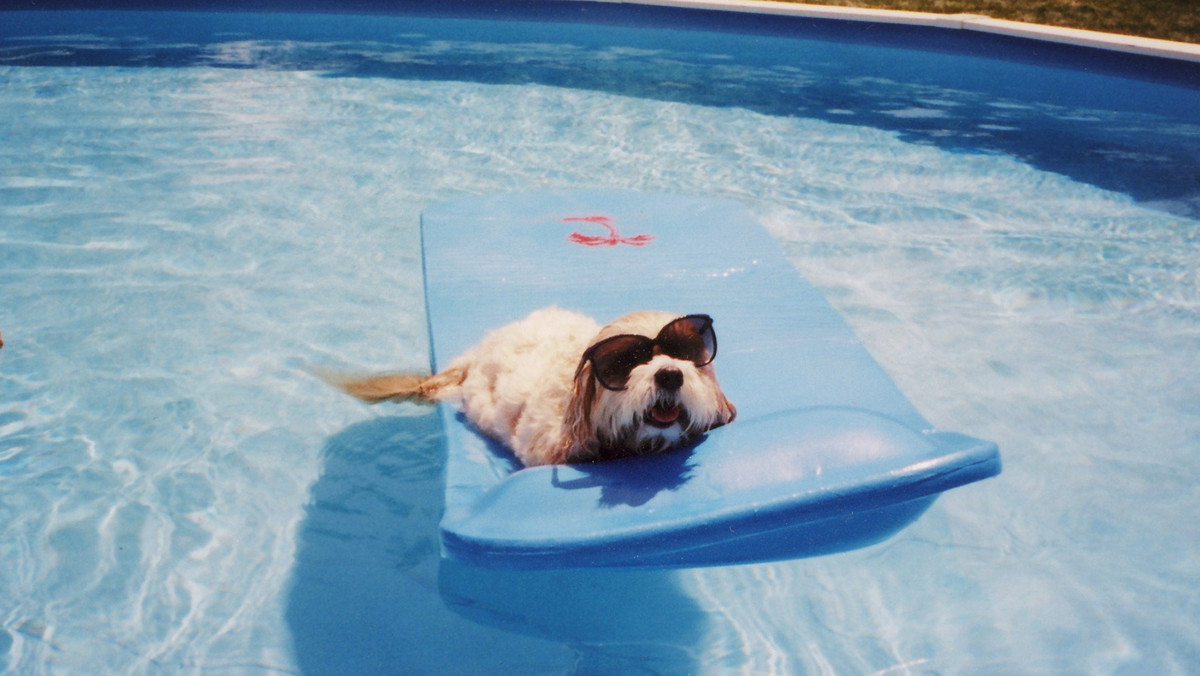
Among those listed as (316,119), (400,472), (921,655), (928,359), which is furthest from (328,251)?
(921,655)

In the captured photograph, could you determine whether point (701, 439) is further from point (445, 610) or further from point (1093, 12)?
point (1093, 12)

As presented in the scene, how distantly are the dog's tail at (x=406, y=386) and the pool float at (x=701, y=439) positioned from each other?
0.40ft

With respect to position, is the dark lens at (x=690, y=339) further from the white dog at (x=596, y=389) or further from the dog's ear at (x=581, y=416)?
the dog's ear at (x=581, y=416)

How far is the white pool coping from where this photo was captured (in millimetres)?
8828

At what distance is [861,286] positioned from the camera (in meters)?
5.55

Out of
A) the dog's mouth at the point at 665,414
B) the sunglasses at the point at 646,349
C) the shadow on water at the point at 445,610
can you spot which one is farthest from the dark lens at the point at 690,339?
the shadow on water at the point at 445,610

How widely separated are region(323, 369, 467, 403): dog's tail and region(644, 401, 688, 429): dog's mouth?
43.2 inches

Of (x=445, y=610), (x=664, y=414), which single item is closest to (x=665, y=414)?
(x=664, y=414)

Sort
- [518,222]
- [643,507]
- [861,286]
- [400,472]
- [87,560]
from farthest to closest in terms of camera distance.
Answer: [861,286] → [518,222] → [400,472] → [87,560] → [643,507]

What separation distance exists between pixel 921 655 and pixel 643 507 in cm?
143

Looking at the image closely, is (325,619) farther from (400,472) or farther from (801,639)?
(801,639)

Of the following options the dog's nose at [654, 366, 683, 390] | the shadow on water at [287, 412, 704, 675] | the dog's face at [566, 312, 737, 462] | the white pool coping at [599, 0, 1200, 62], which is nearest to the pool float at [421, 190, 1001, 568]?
the dog's face at [566, 312, 737, 462]

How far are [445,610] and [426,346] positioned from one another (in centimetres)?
208

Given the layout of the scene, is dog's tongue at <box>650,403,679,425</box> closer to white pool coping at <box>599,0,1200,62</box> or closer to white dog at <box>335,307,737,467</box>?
white dog at <box>335,307,737,467</box>
